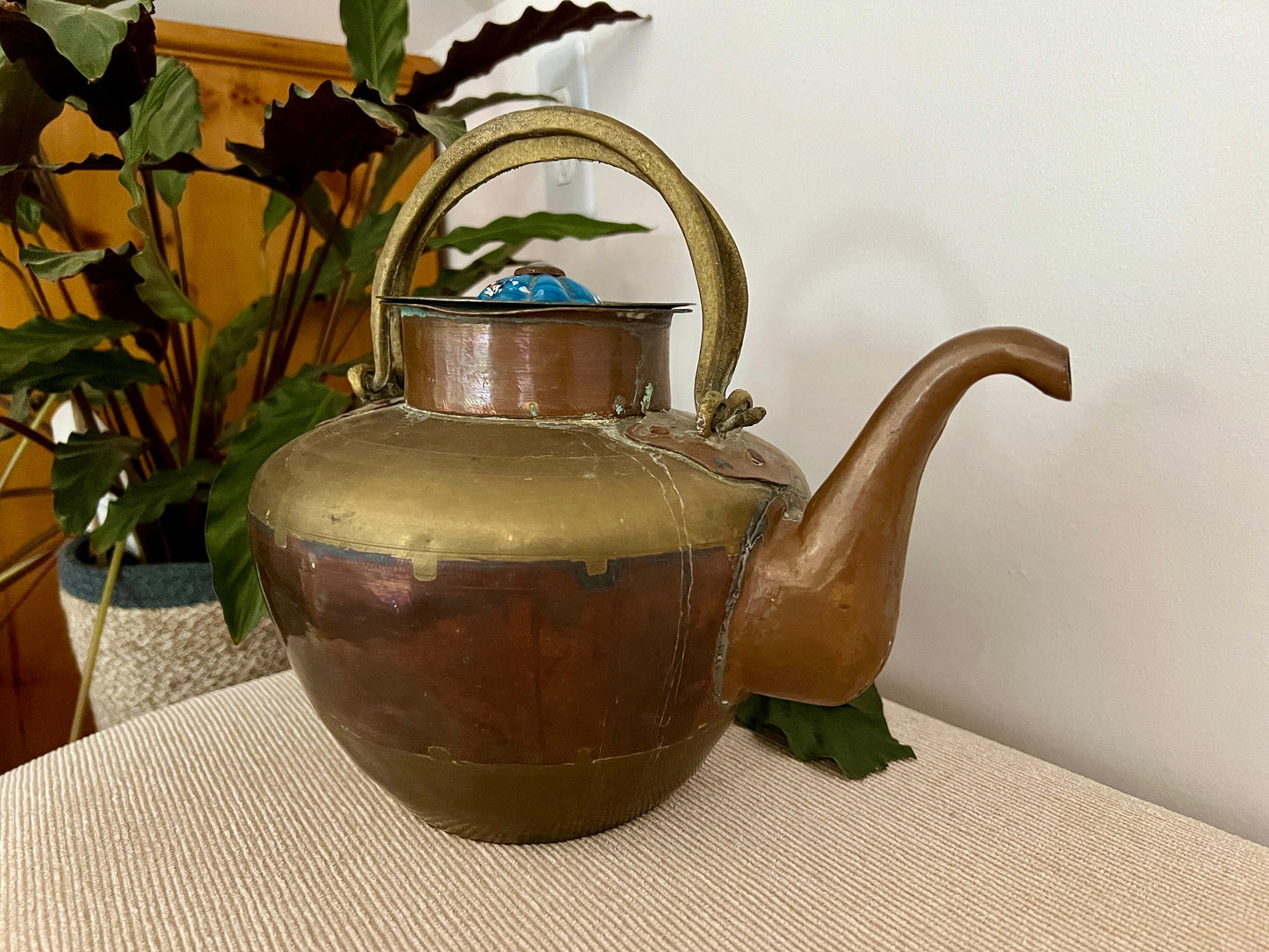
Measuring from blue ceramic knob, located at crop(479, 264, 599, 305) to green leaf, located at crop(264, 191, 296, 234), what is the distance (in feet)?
2.08

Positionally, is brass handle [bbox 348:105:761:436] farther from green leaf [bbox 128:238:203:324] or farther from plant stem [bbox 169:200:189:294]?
plant stem [bbox 169:200:189:294]

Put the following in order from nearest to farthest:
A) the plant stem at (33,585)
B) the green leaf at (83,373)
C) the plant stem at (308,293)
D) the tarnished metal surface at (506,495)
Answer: the tarnished metal surface at (506,495) → the green leaf at (83,373) → the plant stem at (308,293) → the plant stem at (33,585)

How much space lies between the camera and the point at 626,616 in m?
0.46

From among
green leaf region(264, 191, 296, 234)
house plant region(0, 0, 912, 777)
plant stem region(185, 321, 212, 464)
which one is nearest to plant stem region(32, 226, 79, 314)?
house plant region(0, 0, 912, 777)

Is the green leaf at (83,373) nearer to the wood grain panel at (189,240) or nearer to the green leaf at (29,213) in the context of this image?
the green leaf at (29,213)

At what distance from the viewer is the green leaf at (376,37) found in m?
0.86

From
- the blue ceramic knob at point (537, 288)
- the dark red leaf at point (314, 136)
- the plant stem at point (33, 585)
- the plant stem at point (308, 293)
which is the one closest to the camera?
the blue ceramic knob at point (537, 288)

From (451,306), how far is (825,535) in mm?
276

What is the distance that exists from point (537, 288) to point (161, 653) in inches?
27.7

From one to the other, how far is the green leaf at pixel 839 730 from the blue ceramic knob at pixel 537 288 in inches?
13.8

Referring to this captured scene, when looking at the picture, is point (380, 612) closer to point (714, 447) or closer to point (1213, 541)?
point (714, 447)

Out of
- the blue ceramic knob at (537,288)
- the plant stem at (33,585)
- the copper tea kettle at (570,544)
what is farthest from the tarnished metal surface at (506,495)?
the plant stem at (33,585)

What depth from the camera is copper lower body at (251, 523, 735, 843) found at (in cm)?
46

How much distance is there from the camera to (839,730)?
69 centimetres
